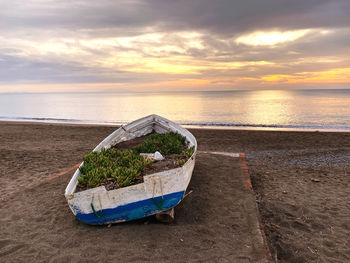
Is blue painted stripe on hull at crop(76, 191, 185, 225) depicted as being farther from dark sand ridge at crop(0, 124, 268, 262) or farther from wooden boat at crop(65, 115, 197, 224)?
dark sand ridge at crop(0, 124, 268, 262)

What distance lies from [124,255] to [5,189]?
5.00 metres

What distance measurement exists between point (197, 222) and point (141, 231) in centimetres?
109

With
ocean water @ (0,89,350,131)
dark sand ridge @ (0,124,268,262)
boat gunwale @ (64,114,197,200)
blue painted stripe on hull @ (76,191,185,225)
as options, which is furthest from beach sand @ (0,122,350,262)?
ocean water @ (0,89,350,131)

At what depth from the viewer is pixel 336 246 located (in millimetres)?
4273

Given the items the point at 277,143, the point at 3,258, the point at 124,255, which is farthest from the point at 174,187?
the point at 277,143

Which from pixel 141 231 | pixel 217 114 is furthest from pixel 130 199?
pixel 217 114

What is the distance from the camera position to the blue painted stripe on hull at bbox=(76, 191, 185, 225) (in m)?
4.31

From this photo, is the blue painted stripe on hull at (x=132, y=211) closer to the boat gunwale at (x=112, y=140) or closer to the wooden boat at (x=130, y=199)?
the wooden boat at (x=130, y=199)

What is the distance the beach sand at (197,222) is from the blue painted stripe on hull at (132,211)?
172 millimetres

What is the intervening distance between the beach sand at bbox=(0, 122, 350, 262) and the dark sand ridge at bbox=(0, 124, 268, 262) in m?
0.02

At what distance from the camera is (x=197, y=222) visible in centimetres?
471

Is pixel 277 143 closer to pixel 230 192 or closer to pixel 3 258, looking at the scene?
pixel 230 192

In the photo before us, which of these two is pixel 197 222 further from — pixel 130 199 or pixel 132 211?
pixel 130 199

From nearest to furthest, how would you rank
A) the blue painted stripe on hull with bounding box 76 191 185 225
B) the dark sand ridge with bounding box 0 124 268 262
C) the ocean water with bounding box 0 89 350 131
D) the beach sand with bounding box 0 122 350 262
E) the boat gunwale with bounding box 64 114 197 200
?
the dark sand ridge with bounding box 0 124 268 262
the beach sand with bounding box 0 122 350 262
the boat gunwale with bounding box 64 114 197 200
the blue painted stripe on hull with bounding box 76 191 185 225
the ocean water with bounding box 0 89 350 131
